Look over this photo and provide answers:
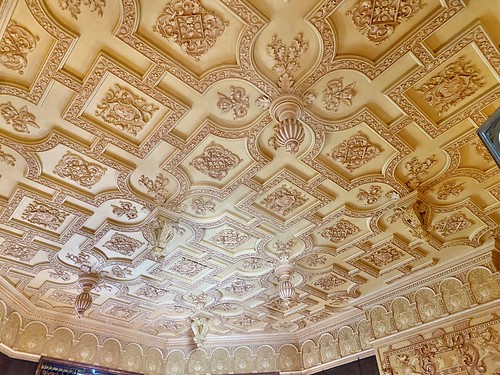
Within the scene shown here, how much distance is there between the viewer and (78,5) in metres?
3.05

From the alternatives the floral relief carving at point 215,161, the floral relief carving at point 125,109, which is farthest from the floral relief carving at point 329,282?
the floral relief carving at point 125,109

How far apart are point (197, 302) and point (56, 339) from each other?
10.8ft

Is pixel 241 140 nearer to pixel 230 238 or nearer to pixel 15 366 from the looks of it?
pixel 230 238

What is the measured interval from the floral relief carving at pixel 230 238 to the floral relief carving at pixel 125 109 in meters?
2.40

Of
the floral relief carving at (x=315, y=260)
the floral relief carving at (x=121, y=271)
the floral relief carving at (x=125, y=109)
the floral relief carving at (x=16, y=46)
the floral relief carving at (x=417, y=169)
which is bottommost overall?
the floral relief carving at (x=121, y=271)

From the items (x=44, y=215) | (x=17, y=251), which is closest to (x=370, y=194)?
(x=44, y=215)

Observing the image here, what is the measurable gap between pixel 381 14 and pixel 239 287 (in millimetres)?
5752

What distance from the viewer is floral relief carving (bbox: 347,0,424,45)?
3.16 m

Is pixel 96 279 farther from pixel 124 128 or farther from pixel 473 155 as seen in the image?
pixel 473 155

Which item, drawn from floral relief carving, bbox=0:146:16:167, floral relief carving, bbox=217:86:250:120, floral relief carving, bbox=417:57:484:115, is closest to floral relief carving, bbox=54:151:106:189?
floral relief carving, bbox=0:146:16:167

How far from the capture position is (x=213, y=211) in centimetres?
538

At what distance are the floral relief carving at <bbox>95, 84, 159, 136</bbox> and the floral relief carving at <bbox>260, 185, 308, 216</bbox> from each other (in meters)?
2.12

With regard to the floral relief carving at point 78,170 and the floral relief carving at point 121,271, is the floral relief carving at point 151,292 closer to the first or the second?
the floral relief carving at point 121,271

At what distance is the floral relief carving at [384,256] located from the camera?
639cm
